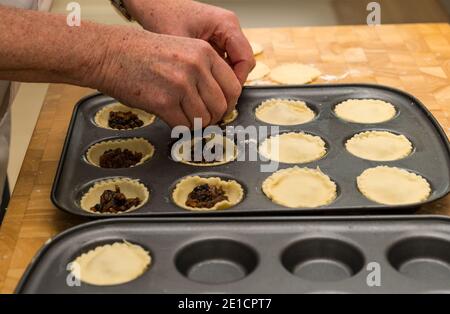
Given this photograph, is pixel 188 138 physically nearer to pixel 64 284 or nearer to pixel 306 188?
pixel 306 188

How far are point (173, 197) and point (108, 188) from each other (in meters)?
0.23

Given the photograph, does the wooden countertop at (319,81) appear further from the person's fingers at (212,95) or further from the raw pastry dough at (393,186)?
the person's fingers at (212,95)

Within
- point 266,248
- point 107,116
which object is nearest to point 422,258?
point 266,248

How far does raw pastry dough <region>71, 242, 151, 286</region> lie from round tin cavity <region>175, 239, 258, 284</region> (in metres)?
0.11

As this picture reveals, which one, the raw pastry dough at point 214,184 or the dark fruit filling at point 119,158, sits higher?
the raw pastry dough at point 214,184

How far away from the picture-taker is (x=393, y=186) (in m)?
2.20

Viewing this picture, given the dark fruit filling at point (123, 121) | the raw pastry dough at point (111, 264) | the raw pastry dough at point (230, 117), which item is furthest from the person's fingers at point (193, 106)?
the raw pastry dough at point (111, 264)

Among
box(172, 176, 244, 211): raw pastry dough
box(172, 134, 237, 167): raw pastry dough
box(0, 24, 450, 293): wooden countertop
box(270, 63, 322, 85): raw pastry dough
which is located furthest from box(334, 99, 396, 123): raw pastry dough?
box(172, 176, 244, 211): raw pastry dough

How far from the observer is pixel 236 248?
1855mm

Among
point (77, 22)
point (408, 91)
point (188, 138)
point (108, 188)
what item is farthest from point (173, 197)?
point (408, 91)

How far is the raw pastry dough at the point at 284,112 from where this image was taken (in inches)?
103

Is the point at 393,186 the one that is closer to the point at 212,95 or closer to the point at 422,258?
the point at 422,258

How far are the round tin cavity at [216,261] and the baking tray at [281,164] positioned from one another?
0.46ft

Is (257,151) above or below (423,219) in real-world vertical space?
below
